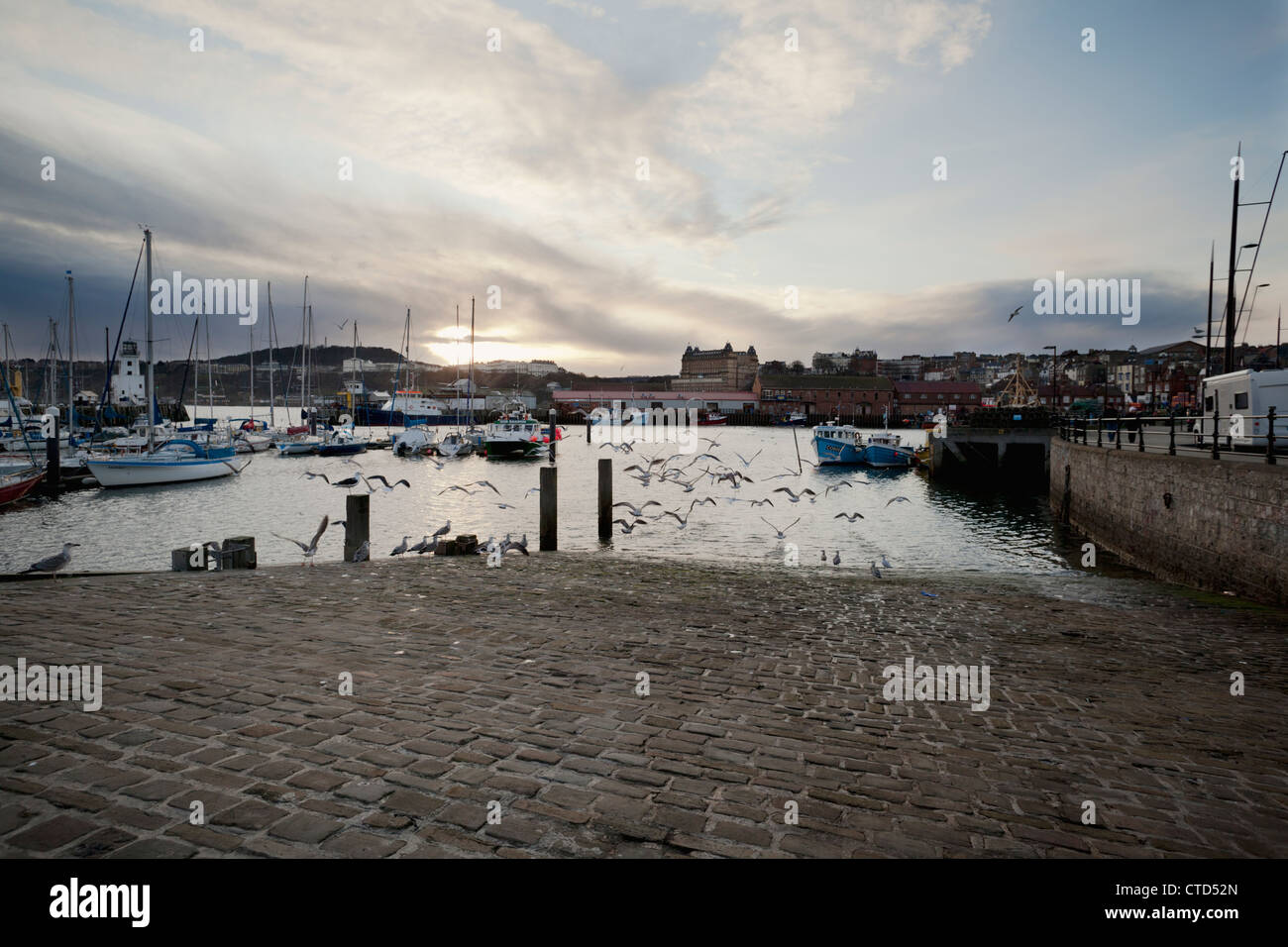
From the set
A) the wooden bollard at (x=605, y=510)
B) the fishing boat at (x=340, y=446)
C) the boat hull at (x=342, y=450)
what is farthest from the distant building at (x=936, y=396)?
the wooden bollard at (x=605, y=510)

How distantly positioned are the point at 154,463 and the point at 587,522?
26538 mm

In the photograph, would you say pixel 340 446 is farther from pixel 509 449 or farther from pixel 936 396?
pixel 936 396

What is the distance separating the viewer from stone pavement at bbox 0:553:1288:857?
147 inches

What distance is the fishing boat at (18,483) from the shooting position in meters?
28.6

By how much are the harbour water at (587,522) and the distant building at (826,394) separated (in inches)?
5070

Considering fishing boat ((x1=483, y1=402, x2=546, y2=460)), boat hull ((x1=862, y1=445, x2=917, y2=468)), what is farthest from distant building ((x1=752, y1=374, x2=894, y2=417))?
fishing boat ((x1=483, y1=402, x2=546, y2=460))

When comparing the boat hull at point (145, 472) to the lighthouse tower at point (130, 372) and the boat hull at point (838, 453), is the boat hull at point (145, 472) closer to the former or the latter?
the boat hull at point (838, 453)

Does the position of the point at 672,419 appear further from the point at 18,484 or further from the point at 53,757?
the point at 53,757

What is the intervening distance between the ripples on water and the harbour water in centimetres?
7

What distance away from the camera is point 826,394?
171250 mm

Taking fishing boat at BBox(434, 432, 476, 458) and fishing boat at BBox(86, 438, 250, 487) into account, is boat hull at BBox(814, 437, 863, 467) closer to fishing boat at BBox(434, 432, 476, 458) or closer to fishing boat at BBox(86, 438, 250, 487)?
fishing boat at BBox(434, 432, 476, 458)
